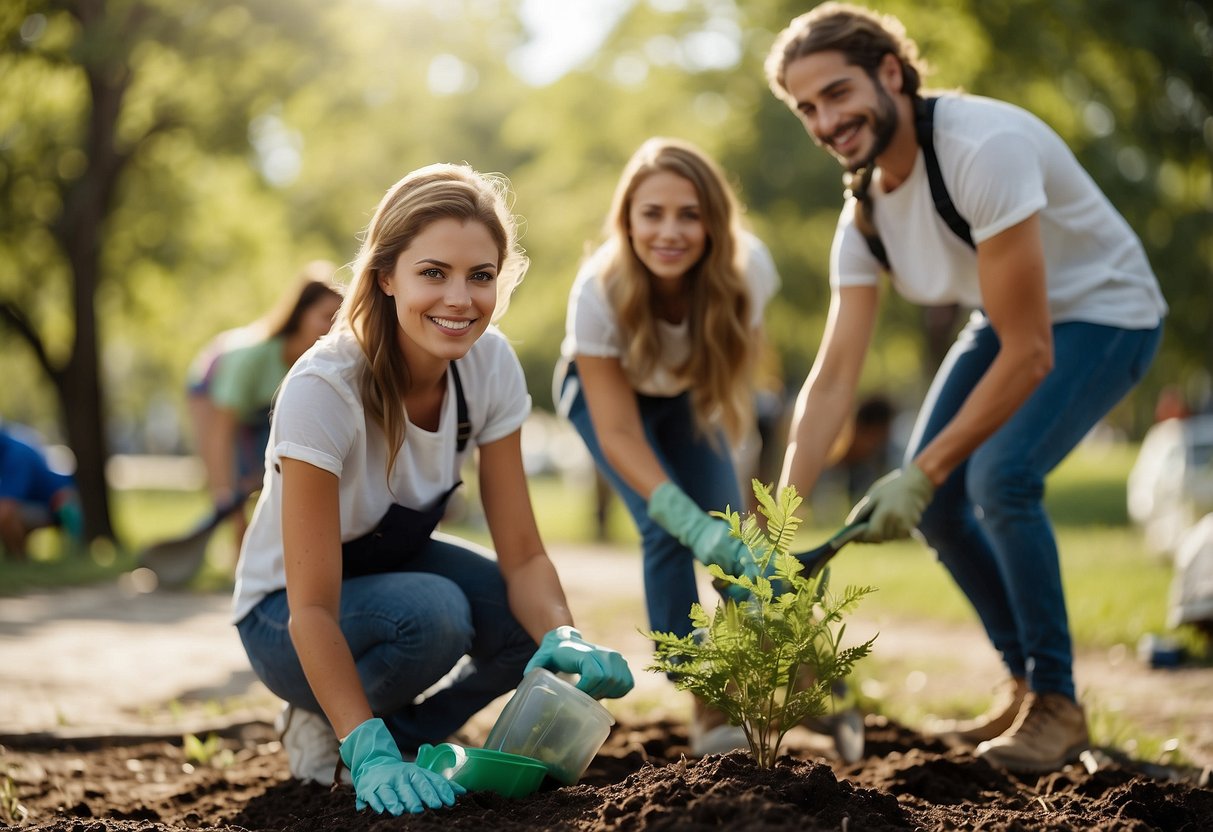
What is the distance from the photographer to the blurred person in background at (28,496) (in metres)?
8.89

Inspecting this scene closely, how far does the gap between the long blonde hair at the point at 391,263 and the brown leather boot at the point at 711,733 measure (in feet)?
3.82

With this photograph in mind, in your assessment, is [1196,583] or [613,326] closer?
[613,326]

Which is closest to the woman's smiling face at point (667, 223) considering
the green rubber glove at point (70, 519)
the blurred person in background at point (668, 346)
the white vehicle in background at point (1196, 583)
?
the blurred person in background at point (668, 346)

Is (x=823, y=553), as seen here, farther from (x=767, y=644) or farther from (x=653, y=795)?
(x=653, y=795)

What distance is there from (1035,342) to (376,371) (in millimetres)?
1569

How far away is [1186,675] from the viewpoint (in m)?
4.76

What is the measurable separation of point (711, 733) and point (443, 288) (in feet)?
4.68

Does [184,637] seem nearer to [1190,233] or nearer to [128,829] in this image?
[128,829]

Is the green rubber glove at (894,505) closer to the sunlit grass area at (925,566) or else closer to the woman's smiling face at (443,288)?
the sunlit grass area at (925,566)

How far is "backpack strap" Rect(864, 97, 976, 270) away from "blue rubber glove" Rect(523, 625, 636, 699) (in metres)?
1.45

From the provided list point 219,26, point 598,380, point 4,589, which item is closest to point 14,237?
point 219,26

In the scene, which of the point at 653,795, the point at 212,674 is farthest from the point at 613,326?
the point at 212,674

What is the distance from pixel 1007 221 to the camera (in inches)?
115

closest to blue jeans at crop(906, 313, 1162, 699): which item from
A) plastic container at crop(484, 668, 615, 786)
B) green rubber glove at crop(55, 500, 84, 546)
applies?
plastic container at crop(484, 668, 615, 786)
